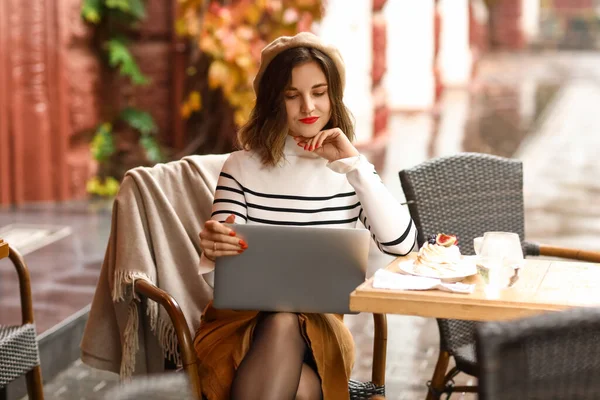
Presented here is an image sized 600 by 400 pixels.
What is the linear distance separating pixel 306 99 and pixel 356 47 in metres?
4.86

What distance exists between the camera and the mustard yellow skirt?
2420mm

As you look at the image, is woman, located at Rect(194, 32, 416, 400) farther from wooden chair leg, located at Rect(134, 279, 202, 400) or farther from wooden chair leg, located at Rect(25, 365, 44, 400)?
wooden chair leg, located at Rect(25, 365, 44, 400)

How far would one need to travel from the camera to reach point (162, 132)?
670 centimetres

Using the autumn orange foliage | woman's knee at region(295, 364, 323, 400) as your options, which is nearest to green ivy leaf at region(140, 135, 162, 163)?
the autumn orange foliage

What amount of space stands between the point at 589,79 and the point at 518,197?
694 cm

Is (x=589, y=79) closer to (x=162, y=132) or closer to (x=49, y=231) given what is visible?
(x=162, y=132)

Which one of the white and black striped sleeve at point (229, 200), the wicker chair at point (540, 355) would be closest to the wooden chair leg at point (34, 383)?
the white and black striped sleeve at point (229, 200)

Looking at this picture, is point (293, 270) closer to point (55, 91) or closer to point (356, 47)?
point (55, 91)

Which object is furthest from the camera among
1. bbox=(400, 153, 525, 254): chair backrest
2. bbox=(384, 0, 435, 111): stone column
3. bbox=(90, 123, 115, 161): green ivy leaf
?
bbox=(384, 0, 435, 111): stone column

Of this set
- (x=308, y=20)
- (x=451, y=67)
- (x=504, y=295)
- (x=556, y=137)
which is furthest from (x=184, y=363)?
(x=451, y=67)

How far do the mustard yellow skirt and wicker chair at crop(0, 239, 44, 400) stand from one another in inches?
24.4

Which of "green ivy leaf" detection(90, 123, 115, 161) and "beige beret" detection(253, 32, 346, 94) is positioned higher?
"beige beret" detection(253, 32, 346, 94)

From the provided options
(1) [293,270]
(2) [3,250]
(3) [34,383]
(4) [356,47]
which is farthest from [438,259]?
(4) [356,47]

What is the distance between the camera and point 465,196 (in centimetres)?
299
